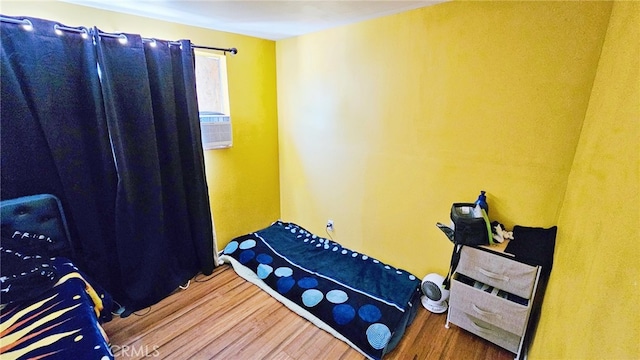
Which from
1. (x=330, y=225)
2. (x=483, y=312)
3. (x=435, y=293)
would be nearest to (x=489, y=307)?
(x=483, y=312)

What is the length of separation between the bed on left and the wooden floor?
33 centimetres

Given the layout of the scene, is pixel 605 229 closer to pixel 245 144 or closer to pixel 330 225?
pixel 330 225

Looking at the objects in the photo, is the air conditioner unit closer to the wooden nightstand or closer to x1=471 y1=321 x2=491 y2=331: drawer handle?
the wooden nightstand

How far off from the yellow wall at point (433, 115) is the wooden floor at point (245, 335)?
54 cm

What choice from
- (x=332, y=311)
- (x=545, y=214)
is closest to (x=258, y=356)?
(x=332, y=311)

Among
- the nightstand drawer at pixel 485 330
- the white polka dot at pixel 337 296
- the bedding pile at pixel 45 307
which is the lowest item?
the white polka dot at pixel 337 296

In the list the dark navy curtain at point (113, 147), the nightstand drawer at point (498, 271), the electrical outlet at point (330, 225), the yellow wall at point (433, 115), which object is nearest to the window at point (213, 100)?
the dark navy curtain at point (113, 147)

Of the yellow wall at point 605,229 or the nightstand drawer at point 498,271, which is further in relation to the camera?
the nightstand drawer at point 498,271

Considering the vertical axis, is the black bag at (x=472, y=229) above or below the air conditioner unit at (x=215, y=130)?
below

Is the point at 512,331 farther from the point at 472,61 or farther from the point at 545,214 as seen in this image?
the point at 472,61

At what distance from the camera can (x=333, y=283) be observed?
2246 millimetres

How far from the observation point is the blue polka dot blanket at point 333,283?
1.84m

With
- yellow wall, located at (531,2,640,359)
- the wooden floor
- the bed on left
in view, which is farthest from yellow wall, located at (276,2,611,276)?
the bed on left

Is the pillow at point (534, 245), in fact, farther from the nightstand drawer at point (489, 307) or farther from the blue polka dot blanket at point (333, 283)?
the blue polka dot blanket at point (333, 283)
